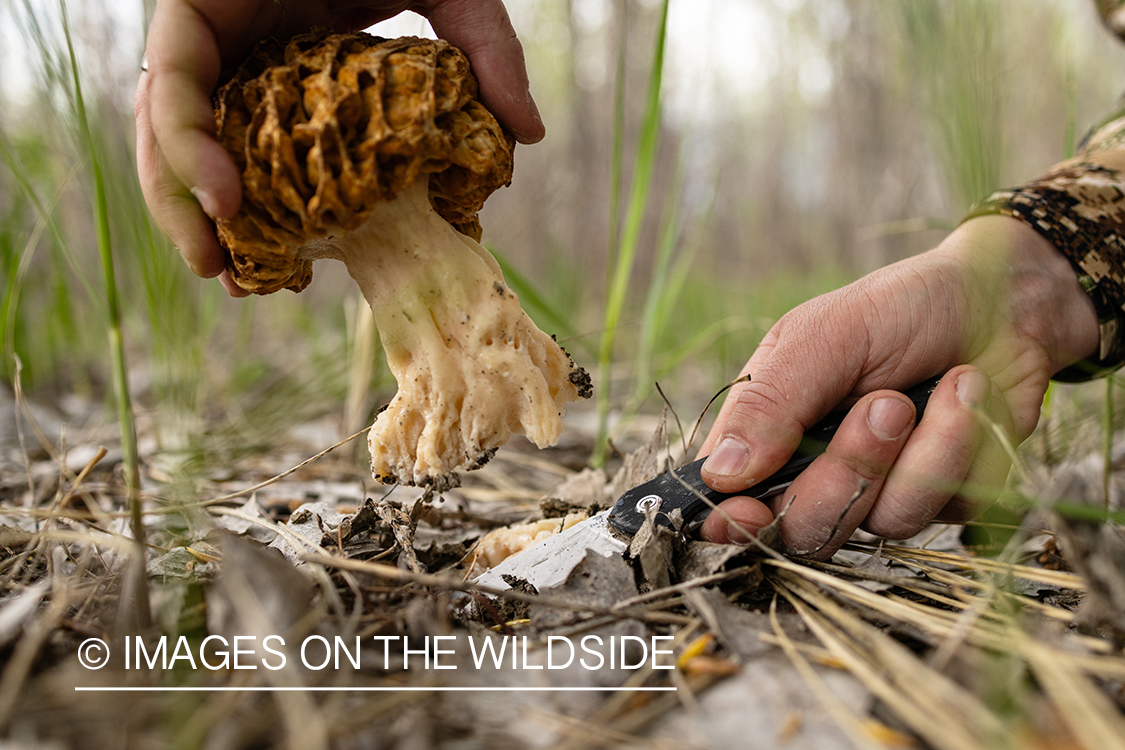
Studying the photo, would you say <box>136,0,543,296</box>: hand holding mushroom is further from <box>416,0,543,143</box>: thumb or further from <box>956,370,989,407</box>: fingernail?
<box>956,370,989,407</box>: fingernail

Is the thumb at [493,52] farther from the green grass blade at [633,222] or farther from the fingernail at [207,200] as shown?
the green grass blade at [633,222]

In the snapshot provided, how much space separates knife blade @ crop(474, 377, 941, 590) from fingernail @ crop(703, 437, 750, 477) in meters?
0.06

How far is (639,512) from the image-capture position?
1399 millimetres

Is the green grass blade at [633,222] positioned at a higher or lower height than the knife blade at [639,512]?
higher

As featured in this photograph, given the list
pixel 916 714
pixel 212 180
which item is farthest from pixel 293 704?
pixel 212 180

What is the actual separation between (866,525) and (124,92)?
3.53 meters

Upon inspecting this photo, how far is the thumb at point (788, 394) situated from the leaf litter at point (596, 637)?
0.18m

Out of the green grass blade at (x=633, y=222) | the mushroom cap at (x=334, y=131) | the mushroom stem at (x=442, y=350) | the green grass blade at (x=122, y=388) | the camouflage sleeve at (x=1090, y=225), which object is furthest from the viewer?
the green grass blade at (x=633, y=222)

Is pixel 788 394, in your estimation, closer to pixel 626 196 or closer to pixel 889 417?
pixel 889 417

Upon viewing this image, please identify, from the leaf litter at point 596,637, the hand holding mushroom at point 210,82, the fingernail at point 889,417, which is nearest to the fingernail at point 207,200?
the hand holding mushroom at point 210,82

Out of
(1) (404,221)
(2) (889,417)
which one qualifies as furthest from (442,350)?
(2) (889,417)

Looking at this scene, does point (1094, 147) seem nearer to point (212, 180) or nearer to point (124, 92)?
point (212, 180)

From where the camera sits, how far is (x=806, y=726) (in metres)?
0.85

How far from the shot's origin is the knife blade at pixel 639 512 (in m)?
1.35
